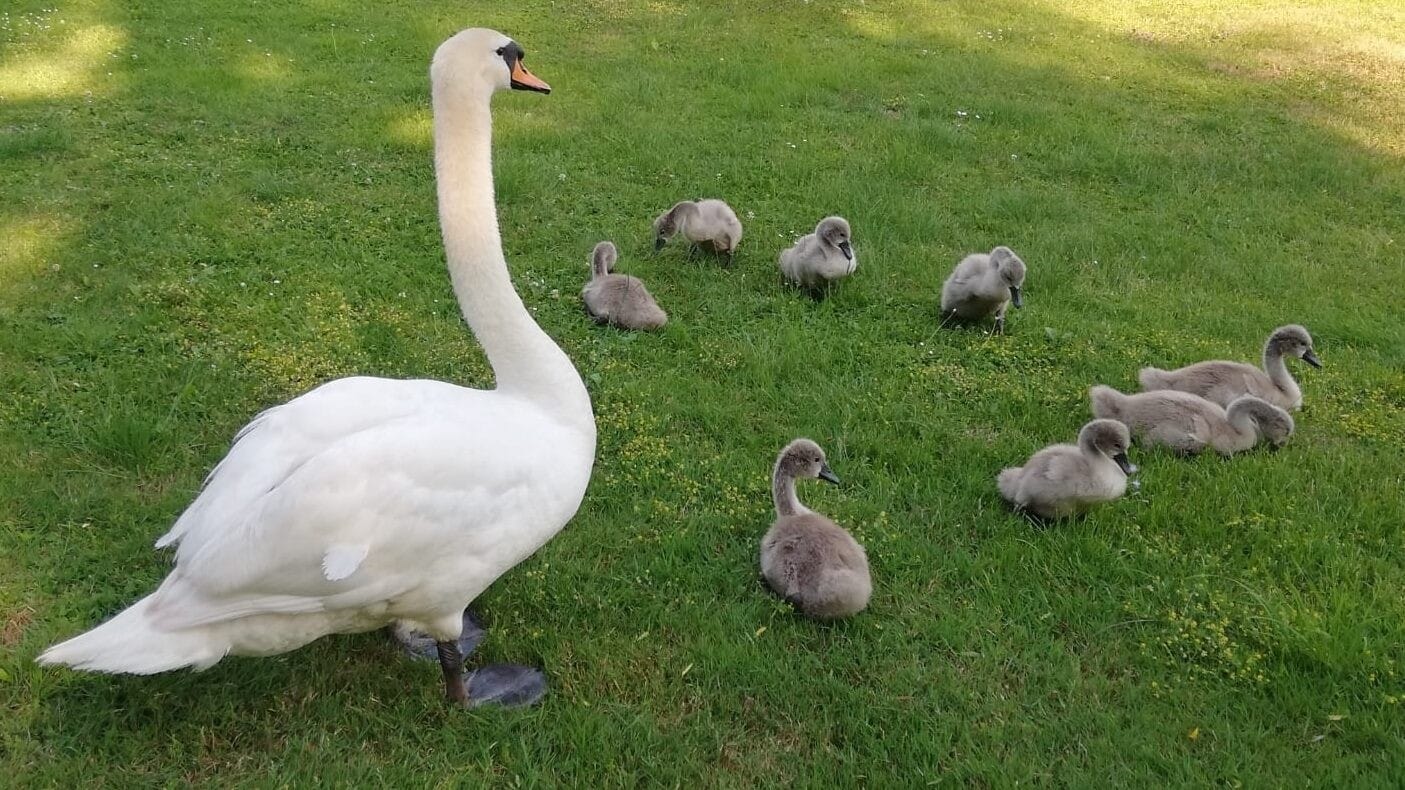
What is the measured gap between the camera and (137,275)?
6.33 m

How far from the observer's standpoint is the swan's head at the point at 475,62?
3.29m

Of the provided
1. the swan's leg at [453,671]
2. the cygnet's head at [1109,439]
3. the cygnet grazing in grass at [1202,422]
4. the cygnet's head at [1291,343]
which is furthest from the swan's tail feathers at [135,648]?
the cygnet's head at [1291,343]

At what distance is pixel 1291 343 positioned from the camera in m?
5.61

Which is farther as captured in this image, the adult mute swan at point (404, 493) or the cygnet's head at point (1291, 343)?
the cygnet's head at point (1291, 343)

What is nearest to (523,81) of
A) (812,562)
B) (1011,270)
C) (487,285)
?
(487,285)

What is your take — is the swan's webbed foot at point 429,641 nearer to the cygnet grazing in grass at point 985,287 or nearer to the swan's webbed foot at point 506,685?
the swan's webbed foot at point 506,685

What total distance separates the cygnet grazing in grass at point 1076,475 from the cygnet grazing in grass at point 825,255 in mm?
2300

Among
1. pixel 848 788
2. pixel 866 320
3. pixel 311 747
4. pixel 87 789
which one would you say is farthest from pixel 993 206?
pixel 87 789

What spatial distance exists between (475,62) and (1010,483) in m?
3.00

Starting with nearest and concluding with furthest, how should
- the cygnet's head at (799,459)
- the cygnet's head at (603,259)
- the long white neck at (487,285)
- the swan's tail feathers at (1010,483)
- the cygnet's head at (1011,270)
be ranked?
the long white neck at (487,285)
the cygnet's head at (799,459)
the swan's tail feathers at (1010,483)
the cygnet's head at (1011,270)
the cygnet's head at (603,259)

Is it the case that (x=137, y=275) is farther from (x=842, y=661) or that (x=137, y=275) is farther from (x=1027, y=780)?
(x=1027, y=780)

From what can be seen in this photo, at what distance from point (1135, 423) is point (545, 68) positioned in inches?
322

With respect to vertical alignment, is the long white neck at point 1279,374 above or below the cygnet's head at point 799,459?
above

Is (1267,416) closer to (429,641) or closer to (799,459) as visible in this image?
(799,459)
